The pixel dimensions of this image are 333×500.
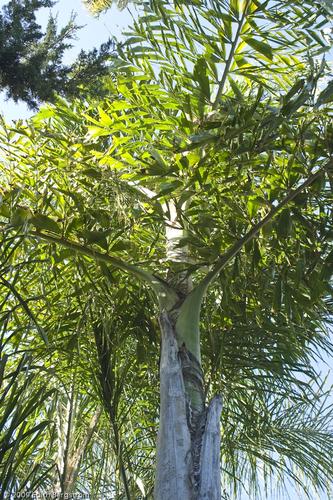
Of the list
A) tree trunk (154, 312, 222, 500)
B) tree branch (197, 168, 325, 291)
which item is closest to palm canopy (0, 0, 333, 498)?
tree branch (197, 168, 325, 291)

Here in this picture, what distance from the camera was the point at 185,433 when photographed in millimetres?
1907

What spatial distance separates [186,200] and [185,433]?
90cm

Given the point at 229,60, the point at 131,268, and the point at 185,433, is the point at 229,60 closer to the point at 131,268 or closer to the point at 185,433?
the point at 131,268

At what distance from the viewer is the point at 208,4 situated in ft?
7.45

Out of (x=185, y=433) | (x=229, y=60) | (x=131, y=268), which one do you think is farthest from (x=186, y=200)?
(x=185, y=433)

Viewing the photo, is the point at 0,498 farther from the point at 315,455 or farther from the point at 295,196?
the point at 315,455

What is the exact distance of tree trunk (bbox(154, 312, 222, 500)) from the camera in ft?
5.90

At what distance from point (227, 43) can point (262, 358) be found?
1.32 meters

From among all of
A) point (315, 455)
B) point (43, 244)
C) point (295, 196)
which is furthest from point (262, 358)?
point (43, 244)

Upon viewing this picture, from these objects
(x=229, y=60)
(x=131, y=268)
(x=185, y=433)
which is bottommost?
(x=185, y=433)

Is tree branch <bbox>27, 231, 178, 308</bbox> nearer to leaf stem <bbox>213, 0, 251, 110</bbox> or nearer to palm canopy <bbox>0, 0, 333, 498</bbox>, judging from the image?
palm canopy <bbox>0, 0, 333, 498</bbox>

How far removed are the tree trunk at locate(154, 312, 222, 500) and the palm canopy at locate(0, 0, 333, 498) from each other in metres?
0.31

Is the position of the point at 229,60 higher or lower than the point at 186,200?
higher

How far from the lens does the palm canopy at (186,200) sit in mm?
2223
